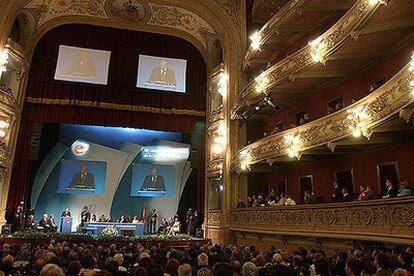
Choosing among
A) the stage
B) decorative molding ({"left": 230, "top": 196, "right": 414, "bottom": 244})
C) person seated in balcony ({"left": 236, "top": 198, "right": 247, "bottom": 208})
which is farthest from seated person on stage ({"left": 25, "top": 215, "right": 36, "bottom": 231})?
decorative molding ({"left": 230, "top": 196, "right": 414, "bottom": 244})

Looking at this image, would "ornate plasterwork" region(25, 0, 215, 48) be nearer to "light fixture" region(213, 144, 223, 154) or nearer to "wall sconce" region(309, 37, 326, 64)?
"light fixture" region(213, 144, 223, 154)

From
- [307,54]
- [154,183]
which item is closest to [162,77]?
[154,183]

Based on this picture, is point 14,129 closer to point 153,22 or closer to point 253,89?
point 153,22

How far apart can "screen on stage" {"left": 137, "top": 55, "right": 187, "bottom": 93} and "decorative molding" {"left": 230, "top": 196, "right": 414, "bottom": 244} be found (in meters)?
9.32

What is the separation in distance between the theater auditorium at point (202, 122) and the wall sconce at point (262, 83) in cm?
10

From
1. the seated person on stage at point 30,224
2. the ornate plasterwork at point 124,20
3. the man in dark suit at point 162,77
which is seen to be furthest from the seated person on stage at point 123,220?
the ornate plasterwork at point 124,20

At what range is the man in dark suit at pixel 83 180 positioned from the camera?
1988cm

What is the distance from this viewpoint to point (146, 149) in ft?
71.6

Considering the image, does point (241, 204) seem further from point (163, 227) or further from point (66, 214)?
point (66, 214)

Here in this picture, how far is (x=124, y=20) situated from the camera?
20109 mm

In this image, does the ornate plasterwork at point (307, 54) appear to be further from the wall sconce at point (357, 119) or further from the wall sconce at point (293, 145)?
the wall sconce at point (293, 145)

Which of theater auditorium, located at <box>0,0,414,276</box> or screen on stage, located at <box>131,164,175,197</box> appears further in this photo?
screen on stage, located at <box>131,164,175,197</box>

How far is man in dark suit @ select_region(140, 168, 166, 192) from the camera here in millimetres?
20969

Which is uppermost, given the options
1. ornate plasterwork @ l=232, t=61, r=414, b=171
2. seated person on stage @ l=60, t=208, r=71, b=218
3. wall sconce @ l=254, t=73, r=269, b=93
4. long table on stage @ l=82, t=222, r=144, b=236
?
wall sconce @ l=254, t=73, r=269, b=93
